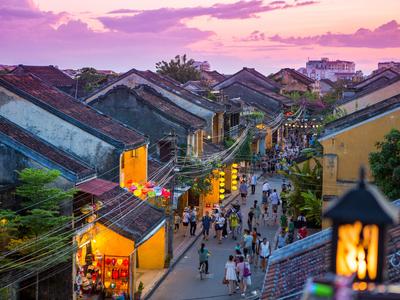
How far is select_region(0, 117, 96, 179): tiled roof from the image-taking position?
19219 mm

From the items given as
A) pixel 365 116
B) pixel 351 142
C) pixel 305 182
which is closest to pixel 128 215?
pixel 305 182

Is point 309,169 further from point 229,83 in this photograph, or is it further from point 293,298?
point 229,83

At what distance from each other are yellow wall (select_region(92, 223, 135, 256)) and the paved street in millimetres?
2176

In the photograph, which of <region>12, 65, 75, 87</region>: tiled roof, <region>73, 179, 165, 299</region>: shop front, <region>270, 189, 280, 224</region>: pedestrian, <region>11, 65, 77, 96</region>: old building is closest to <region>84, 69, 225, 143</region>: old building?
<region>270, 189, 280, 224</region>: pedestrian

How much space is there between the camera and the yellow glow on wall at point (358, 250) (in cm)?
531

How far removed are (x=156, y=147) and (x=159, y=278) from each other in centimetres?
938

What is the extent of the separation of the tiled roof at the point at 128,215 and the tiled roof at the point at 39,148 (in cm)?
139

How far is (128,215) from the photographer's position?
22.6 meters

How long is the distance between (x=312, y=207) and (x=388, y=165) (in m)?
4.28

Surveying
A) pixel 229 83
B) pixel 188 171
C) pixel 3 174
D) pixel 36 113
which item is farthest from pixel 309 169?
pixel 229 83

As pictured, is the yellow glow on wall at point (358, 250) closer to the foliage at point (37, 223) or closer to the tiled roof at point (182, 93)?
the foliage at point (37, 223)

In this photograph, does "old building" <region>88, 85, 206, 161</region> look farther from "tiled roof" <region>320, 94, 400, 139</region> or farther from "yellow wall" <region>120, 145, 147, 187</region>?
"tiled roof" <region>320, 94, 400, 139</region>

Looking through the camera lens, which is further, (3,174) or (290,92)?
(290,92)

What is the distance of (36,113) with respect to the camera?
74.7 feet
